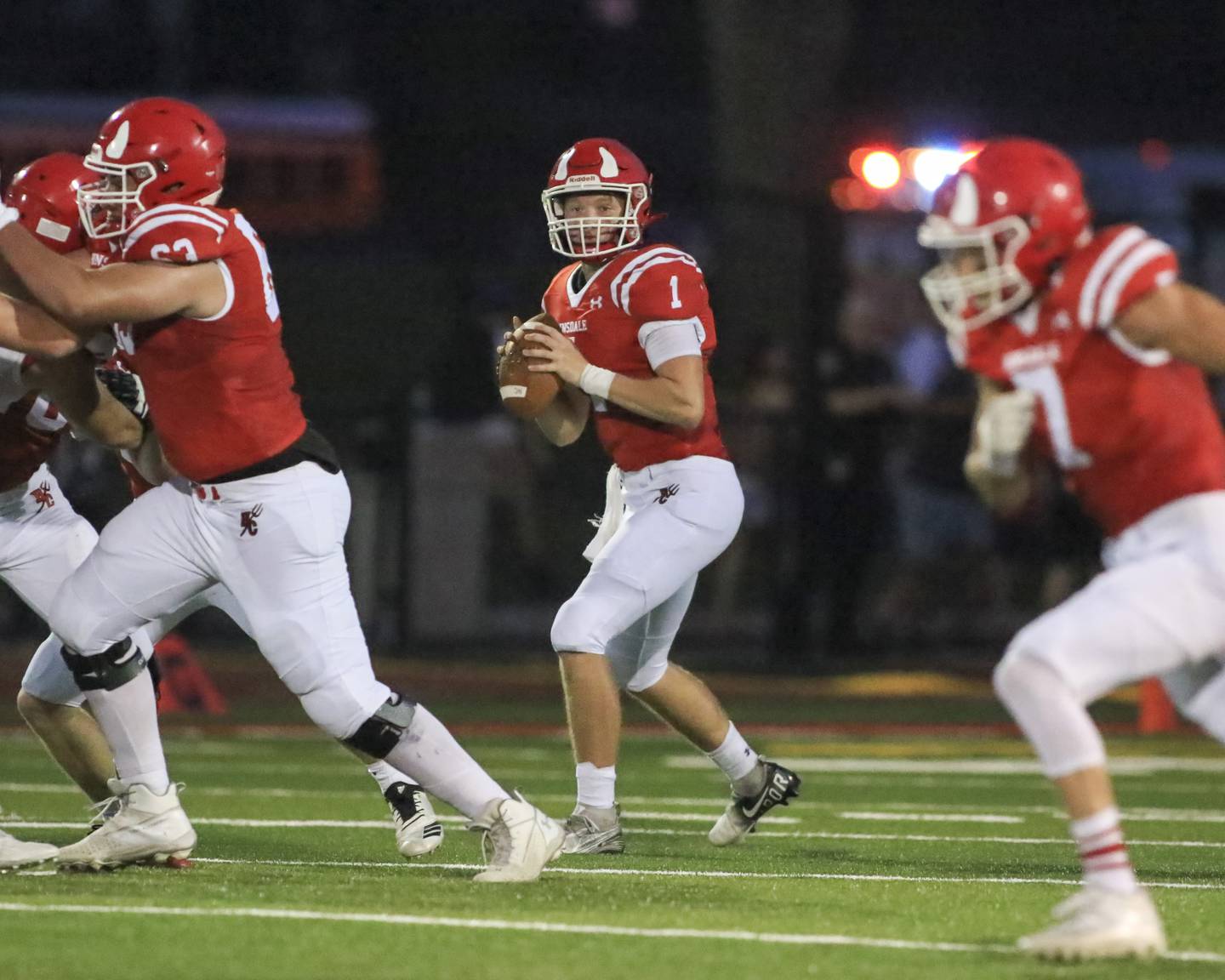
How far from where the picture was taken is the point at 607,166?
293 inches

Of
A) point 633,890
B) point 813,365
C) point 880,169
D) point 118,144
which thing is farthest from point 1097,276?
point 880,169

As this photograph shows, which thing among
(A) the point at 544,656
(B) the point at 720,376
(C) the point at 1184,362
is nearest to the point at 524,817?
(C) the point at 1184,362

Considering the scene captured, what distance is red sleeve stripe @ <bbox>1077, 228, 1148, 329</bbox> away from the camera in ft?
17.0

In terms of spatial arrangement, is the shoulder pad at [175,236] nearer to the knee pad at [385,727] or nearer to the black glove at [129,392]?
the black glove at [129,392]

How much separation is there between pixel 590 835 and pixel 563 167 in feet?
6.76

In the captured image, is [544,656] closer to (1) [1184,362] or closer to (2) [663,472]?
(2) [663,472]

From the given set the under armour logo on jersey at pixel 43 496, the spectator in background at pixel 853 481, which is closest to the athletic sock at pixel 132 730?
the under armour logo on jersey at pixel 43 496

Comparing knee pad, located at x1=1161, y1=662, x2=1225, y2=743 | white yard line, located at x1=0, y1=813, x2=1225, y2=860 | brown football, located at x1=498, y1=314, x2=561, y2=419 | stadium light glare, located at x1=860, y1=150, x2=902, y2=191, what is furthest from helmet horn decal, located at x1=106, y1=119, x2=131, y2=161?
stadium light glare, located at x1=860, y1=150, x2=902, y2=191

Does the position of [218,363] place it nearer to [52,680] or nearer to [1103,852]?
[52,680]

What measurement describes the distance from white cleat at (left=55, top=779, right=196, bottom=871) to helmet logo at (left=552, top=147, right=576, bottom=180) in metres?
2.29

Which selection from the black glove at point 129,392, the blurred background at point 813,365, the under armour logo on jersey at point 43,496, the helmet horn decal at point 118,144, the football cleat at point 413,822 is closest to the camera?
the helmet horn decal at point 118,144

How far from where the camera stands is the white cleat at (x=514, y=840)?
619cm

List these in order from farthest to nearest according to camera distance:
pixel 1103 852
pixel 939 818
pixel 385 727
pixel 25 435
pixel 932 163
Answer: pixel 932 163, pixel 939 818, pixel 25 435, pixel 385 727, pixel 1103 852

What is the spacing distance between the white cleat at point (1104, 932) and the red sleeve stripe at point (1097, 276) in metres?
1.22
